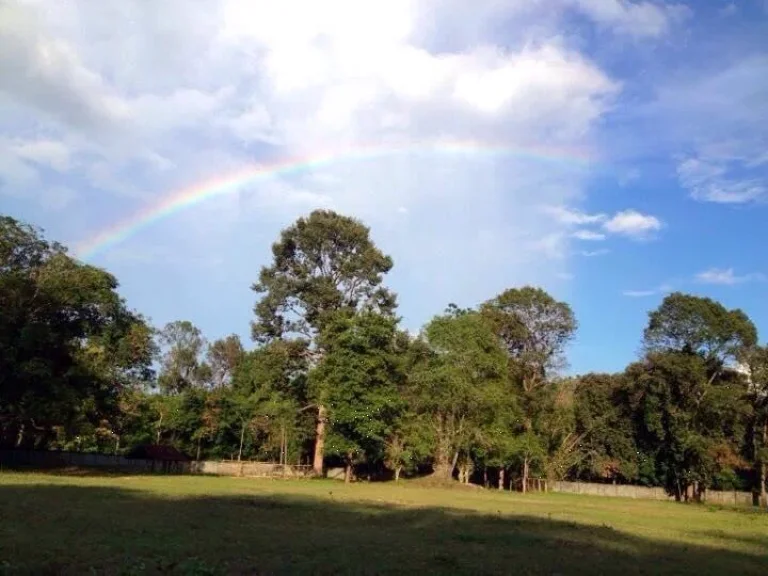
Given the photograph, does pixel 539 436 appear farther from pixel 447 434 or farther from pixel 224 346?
pixel 224 346

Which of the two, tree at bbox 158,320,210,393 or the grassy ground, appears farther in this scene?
tree at bbox 158,320,210,393

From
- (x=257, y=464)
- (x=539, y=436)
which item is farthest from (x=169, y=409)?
(x=539, y=436)

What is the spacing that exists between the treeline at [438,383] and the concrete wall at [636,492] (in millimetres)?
880

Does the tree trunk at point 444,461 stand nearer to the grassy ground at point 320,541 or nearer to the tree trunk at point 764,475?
the tree trunk at point 764,475

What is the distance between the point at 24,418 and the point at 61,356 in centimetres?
425

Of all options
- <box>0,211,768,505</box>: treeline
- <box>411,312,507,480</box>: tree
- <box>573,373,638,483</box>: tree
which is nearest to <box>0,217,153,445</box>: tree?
<box>0,211,768,505</box>: treeline

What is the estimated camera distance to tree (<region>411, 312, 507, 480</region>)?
5769cm

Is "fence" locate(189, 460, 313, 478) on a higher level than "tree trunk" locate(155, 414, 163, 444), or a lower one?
lower

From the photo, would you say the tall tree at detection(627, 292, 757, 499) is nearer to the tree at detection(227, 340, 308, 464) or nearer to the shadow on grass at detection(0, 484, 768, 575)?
the tree at detection(227, 340, 308, 464)

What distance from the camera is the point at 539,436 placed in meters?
65.9

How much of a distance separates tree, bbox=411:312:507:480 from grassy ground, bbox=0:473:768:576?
99.5 ft

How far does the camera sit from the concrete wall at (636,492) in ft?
209

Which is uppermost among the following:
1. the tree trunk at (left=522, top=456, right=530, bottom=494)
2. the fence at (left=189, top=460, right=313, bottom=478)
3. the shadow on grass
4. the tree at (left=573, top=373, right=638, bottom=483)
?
the tree at (left=573, top=373, right=638, bottom=483)

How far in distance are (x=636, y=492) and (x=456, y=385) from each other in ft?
75.8
